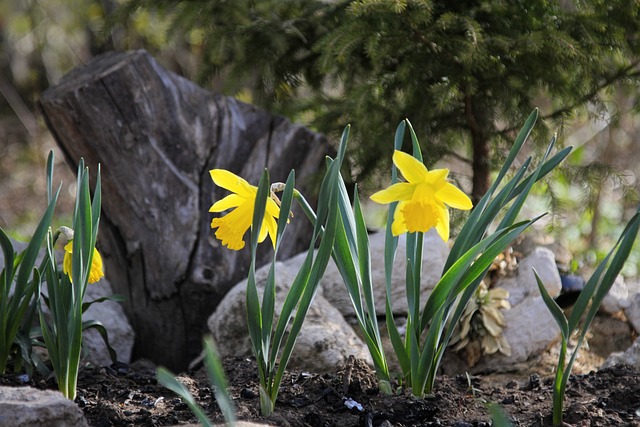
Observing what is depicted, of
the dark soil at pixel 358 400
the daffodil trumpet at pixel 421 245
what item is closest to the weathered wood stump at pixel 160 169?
the dark soil at pixel 358 400

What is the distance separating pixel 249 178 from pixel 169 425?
1.63 meters

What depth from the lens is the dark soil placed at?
A: 5.95 ft

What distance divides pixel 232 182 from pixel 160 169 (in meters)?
1.45

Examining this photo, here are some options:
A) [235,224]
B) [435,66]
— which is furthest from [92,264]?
[435,66]

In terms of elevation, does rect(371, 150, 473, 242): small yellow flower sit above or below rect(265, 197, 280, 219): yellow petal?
above

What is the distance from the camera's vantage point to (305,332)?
2.60 m

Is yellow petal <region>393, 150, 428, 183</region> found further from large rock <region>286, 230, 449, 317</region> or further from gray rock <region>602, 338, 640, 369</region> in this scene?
large rock <region>286, 230, 449, 317</region>

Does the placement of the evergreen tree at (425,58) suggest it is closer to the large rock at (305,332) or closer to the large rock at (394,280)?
the large rock at (394,280)

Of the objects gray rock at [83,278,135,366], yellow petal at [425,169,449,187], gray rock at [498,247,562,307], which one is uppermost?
yellow petal at [425,169,449,187]

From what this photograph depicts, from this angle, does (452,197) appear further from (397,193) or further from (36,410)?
A: (36,410)

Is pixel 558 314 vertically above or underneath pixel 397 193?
underneath

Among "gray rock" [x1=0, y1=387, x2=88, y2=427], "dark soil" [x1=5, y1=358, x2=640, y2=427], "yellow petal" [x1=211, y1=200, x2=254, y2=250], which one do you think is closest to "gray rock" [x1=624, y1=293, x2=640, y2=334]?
"dark soil" [x1=5, y1=358, x2=640, y2=427]

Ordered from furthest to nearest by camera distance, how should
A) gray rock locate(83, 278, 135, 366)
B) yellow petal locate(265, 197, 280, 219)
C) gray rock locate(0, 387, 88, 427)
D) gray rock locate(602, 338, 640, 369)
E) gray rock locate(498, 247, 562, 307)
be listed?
1. gray rock locate(498, 247, 562, 307)
2. gray rock locate(83, 278, 135, 366)
3. gray rock locate(602, 338, 640, 369)
4. yellow petal locate(265, 197, 280, 219)
5. gray rock locate(0, 387, 88, 427)

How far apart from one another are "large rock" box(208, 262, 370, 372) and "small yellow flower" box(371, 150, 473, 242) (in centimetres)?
101
